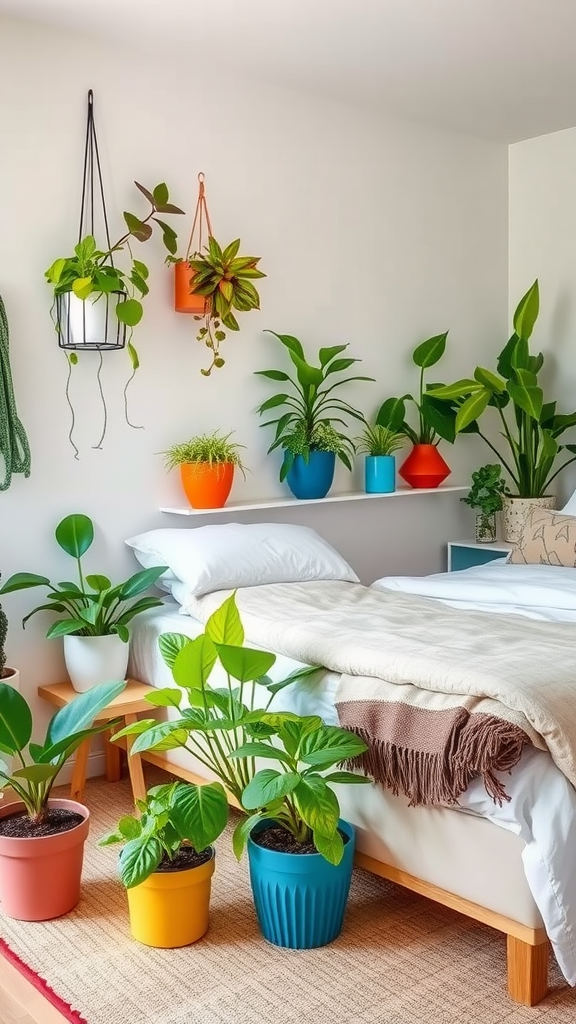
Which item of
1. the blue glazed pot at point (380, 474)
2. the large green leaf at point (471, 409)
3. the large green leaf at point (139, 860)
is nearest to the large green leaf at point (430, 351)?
the large green leaf at point (471, 409)

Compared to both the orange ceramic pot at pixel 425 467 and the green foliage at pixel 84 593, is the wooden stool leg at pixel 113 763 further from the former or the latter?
the orange ceramic pot at pixel 425 467

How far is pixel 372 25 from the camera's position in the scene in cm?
317

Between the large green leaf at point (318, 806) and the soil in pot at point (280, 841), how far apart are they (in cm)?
19

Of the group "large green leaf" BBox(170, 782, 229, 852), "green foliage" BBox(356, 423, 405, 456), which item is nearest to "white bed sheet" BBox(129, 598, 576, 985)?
"large green leaf" BBox(170, 782, 229, 852)

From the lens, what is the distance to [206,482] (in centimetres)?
337

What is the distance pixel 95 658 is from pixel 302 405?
4.46 feet

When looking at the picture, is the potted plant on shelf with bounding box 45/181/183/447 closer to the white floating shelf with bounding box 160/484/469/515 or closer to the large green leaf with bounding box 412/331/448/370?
the white floating shelf with bounding box 160/484/469/515

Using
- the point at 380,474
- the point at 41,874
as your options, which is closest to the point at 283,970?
the point at 41,874

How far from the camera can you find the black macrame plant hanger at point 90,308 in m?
3.04

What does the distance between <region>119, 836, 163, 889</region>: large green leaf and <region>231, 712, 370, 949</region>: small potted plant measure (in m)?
0.17

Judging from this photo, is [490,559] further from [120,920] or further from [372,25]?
[120,920]

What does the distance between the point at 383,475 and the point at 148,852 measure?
7.13 ft

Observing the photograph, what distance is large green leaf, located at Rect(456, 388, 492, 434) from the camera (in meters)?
3.99

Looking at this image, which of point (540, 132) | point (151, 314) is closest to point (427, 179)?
point (540, 132)
